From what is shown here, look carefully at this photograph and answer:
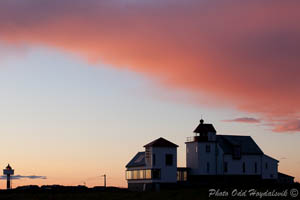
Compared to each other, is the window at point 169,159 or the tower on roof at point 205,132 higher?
the tower on roof at point 205,132

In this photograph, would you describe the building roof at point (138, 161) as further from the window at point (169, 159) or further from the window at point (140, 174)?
the window at point (169, 159)

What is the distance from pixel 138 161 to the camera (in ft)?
317

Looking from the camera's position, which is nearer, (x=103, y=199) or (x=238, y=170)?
(x=103, y=199)

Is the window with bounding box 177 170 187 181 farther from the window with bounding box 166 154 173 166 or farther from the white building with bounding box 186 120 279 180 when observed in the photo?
the window with bounding box 166 154 173 166

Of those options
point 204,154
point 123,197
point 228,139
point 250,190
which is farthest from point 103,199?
point 228,139

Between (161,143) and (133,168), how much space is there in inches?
336

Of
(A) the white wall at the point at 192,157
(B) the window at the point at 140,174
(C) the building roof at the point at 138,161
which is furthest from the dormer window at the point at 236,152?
(B) the window at the point at 140,174

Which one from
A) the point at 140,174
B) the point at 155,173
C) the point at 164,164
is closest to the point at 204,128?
the point at 164,164

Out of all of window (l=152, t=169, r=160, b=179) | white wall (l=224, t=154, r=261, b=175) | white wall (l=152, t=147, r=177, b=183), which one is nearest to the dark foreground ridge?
window (l=152, t=169, r=160, b=179)

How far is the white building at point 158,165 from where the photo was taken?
91.2 m

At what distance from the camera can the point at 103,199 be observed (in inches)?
3073

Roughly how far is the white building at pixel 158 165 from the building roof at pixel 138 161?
40cm

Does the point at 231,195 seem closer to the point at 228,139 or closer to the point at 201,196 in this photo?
the point at 201,196

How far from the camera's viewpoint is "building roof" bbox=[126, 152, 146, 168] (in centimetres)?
9500
